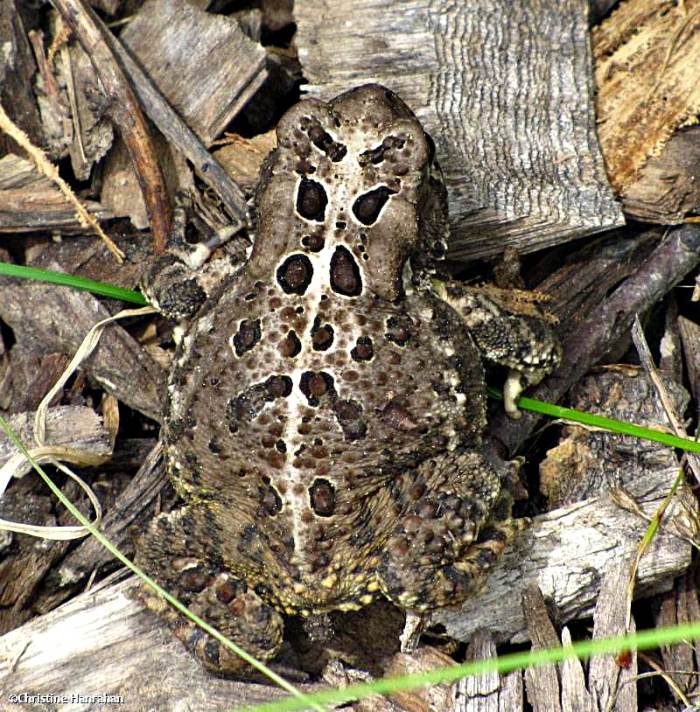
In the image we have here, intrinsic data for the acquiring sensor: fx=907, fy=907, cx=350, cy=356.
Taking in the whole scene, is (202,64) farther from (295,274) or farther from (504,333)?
(504,333)

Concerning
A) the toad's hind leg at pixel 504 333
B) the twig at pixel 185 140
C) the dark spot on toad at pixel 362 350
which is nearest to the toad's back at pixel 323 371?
the dark spot on toad at pixel 362 350

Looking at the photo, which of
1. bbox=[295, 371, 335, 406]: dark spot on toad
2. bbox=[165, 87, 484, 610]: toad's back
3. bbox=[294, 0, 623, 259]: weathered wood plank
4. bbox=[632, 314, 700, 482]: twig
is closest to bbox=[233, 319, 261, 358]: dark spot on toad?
bbox=[165, 87, 484, 610]: toad's back

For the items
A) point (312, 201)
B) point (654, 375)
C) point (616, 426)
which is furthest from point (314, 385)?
point (654, 375)

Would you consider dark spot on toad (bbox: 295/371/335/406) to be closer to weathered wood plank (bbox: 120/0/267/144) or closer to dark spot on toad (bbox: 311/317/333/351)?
dark spot on toad (bbox: 311/317/333/351)

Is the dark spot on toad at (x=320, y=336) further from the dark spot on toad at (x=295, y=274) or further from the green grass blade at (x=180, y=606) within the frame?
the green grass blade at (x=180, y=606)

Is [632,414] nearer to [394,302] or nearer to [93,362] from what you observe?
[394,302]

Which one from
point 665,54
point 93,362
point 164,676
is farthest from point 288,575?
point 665,54
